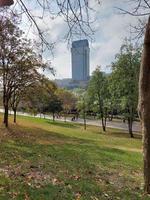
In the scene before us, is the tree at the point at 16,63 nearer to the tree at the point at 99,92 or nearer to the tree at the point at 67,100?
the tree at the point at 99,92

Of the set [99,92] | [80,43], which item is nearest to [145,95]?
[80,43]

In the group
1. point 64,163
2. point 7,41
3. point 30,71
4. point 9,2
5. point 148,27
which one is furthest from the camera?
point 30,71

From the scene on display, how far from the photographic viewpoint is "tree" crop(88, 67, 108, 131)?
59406mm

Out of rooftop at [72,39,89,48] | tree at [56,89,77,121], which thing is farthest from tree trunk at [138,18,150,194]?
tree at [56,89,77,121]

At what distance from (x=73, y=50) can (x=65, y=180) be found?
3.07m

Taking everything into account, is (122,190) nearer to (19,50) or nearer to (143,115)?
(143,115)

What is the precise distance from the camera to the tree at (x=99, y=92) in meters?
59.4

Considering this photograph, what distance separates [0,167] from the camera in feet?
36.0

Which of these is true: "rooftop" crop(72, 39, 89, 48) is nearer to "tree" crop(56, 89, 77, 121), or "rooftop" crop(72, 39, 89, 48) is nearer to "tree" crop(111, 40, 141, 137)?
"tree" crop(111, 40, 141, 137)

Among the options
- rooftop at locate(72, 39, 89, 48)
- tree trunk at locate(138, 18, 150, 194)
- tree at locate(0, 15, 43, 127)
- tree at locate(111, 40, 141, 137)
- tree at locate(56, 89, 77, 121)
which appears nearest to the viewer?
rooftop at locate(72, 39, 89, 48)

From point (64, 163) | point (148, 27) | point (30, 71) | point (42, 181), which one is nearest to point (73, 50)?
point (148, 27)

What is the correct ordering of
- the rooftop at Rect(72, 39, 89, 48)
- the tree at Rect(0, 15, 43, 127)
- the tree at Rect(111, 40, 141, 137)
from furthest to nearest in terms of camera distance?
the tree at Rect(111, 40, 141, 137)
the tree at Rect(0, 15, 43, 127)
the rooftop at Rect(72, 39, 89, 48)

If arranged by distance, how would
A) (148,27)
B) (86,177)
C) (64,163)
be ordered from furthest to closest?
(64,163)
(86,177)
(148,27)

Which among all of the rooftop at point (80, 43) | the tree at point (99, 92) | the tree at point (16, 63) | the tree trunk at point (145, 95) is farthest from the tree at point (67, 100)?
the rooftop at point (80, 43)
